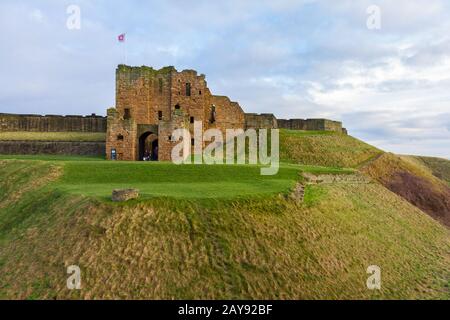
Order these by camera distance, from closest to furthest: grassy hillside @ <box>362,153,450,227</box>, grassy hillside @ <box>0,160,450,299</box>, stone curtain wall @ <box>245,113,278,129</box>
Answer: grassy hillside @ <box>0,160,450,299</box>
grassy hillside @ <box>362,153,450,227</box>
stone curtain wall @ <box>245,113,278,129</box>

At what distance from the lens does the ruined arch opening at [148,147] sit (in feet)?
142

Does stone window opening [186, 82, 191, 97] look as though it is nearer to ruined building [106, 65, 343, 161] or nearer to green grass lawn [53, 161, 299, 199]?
ruined building [106, 65, 343, 161]

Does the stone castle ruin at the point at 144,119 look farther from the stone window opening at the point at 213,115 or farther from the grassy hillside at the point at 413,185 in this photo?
the grassy hillside at the point at 413,185

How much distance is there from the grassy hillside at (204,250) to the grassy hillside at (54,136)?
22517 mm

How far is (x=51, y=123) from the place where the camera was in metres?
51.7

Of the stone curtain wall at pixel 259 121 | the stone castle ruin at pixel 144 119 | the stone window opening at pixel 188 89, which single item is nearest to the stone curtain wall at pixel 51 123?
Result: the stone castle ruin at pixel 144 119

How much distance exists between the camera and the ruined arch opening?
4334 centimetres

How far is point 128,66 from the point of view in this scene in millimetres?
45625

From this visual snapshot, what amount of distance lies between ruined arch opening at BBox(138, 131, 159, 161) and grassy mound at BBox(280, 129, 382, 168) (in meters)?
15.1

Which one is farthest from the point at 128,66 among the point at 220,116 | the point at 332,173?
the point at 332,173

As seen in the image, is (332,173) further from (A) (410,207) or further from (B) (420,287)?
(B) (420,287)

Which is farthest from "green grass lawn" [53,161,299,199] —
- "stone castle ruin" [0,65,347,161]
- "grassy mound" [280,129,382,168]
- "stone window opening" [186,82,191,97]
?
"stone window opening" [186,82,191,97]

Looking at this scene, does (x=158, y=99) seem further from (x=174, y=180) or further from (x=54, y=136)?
(x=174, y=180)

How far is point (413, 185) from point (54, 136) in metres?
42.6
